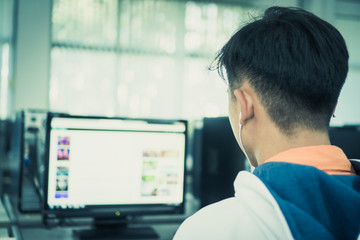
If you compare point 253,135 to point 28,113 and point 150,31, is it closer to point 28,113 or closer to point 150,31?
point 28,113

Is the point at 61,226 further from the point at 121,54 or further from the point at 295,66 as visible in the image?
the point at 121,54

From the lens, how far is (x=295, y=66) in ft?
2.23

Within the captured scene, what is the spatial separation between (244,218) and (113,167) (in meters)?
0.94

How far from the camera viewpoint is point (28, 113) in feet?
5.53

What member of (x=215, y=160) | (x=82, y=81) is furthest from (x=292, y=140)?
(x=82, y=81)

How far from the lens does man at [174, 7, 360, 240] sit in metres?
0.58

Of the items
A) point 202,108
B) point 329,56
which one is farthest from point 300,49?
point 202,108

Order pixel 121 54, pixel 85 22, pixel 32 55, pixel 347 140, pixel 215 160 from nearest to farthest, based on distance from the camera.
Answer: pixel 347 140 → pixel 215 160 → pixel 32 55 → pixel 85 22 → pixel 121 54

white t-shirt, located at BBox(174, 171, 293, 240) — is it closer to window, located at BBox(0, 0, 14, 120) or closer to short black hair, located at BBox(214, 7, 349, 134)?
short black hair, located at BBox(214, 7, 349, 134)

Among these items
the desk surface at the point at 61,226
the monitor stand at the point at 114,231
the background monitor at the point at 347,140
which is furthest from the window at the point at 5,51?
the background monitor at the point at 347,140

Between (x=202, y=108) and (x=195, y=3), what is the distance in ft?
4.49

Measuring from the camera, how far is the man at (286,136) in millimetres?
583

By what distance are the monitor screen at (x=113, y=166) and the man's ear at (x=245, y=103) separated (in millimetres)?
794

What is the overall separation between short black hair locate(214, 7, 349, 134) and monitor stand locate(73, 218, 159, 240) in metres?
0.91
